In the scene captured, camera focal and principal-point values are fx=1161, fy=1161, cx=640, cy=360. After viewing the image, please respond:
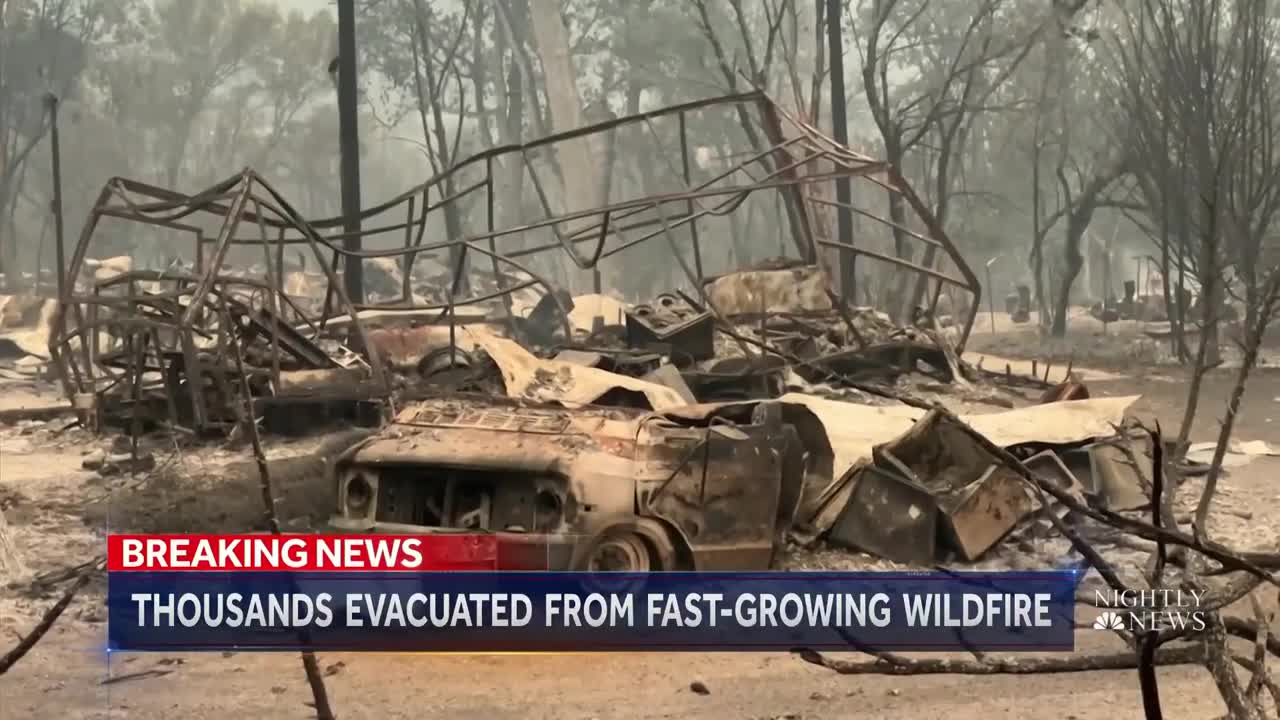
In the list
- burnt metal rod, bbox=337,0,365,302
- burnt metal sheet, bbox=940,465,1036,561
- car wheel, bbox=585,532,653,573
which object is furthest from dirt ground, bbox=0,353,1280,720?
burnt metal rod, bbox=337,0,365,302

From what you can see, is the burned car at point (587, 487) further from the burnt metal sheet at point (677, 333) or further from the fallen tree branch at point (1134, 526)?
the burnt metal sheet at point (677, 333)

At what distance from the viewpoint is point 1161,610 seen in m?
1.56

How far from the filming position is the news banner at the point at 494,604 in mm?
3824

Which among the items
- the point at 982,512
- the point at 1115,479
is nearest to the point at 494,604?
the point at 982,512

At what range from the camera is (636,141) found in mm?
44031

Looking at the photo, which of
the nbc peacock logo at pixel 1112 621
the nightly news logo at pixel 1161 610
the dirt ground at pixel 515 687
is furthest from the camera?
the dirt ground at pixel 515 687

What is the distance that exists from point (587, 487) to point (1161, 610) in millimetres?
3623

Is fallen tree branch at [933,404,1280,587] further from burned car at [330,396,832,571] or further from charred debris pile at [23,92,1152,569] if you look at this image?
burned car at [330,396,832,571]

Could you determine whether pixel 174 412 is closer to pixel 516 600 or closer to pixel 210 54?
pixel 516 600

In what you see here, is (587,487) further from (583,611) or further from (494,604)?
(494,604)

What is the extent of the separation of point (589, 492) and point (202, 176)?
46174 millimetres

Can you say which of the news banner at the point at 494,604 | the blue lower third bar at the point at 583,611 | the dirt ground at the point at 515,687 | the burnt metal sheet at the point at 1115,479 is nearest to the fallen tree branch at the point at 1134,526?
the news banner at the point at 494,604

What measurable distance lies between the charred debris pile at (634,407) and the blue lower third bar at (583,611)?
21 cm

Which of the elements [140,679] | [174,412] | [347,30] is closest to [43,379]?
[347,30]
